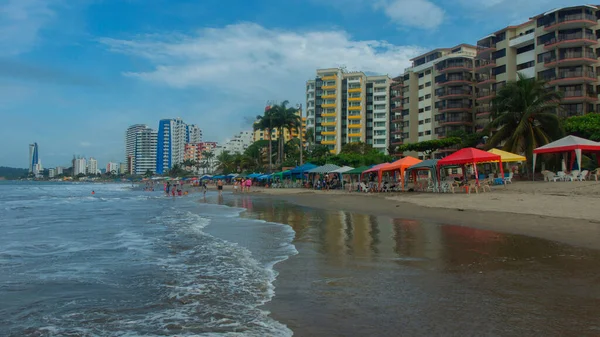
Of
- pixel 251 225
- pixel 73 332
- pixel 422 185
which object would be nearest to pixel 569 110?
pixel 422 185

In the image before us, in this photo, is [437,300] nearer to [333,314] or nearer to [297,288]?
[333,314]

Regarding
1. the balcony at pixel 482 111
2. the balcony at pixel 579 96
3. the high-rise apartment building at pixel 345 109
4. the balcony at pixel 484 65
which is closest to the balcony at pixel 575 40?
the balcony at pixel 579 96

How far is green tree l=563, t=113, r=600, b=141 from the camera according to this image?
119 ft

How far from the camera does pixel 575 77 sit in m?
48.4

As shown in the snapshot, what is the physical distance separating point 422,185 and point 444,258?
2181 centimetres

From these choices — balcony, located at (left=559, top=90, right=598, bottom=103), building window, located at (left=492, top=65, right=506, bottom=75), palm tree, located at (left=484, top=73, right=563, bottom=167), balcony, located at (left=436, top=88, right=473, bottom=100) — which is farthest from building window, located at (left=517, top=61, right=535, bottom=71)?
palm tree, located at (left=484, top=73, right=563, bottom=167)

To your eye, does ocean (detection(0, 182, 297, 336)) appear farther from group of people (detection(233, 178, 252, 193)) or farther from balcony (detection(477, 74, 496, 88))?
balcony (detection(477, 74, 496, 88))

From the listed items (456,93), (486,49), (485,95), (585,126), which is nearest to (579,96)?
(585,126)

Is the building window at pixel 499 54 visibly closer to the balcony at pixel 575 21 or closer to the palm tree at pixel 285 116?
the balcony at pixel 575 21

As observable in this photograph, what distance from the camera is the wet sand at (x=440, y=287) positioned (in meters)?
4.27

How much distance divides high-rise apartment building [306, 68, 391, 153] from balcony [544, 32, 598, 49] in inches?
1993

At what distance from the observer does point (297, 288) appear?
5.96m

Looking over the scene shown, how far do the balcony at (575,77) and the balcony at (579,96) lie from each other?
50.0 inches

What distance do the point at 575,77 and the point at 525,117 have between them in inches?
924
